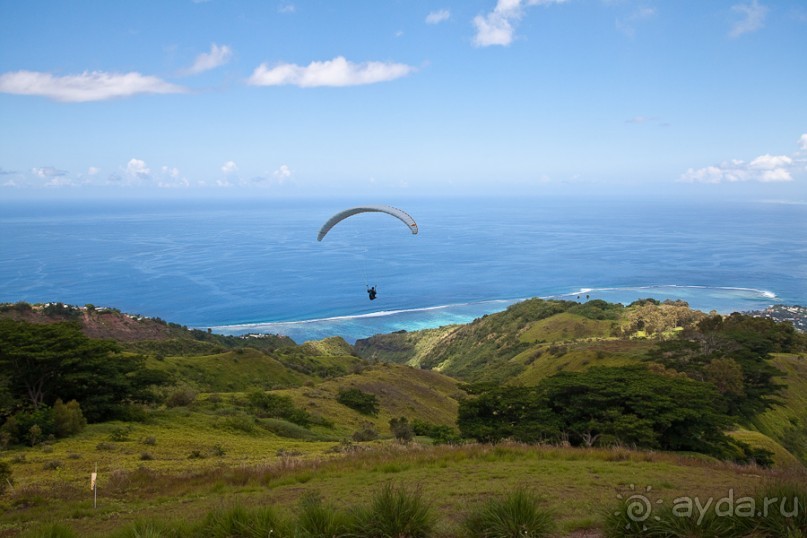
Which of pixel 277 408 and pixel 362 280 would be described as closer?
pixel 277 408

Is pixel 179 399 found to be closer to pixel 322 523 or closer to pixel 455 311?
pixel 322 523

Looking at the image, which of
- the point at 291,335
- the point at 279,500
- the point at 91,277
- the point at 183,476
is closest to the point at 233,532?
the point at 279,500

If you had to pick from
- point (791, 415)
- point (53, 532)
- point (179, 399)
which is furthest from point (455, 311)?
point (53, 532)

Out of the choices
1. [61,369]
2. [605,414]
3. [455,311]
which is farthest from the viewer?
[455,311]

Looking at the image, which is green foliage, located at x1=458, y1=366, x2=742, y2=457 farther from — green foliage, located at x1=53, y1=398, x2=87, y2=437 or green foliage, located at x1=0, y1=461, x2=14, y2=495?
green foliage, located at x1=0, y1=461, x2=14, y2=495

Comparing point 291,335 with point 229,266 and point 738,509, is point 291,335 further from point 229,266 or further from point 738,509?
point 738,509

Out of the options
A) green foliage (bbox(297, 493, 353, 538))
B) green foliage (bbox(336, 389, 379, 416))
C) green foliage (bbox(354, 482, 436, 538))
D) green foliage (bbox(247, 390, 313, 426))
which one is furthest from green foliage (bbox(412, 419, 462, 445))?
green foliage (bbox(297, 493, 353, 538))
